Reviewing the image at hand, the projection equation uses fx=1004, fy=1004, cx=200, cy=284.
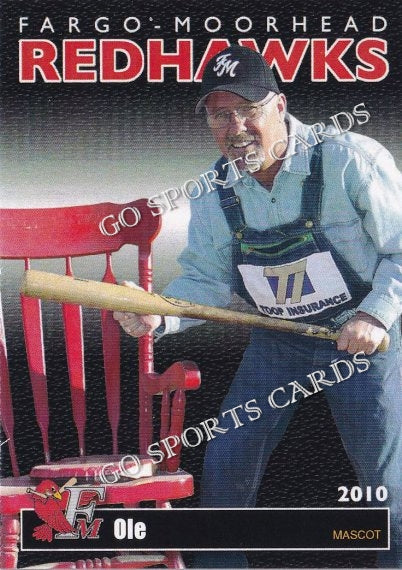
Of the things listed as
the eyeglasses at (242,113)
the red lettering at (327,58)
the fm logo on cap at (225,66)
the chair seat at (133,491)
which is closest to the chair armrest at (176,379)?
the chair seat at (133,491)

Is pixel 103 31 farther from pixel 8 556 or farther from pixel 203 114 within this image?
pixel 8 556

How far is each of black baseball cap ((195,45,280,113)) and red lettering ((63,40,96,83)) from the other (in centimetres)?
37

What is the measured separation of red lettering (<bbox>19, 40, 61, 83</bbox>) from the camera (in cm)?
316

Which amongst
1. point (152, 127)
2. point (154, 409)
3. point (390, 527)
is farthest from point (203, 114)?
point (390, 527)

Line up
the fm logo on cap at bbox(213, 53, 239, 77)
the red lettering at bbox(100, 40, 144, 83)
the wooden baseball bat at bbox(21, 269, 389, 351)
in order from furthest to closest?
the red lettering at bbox(100, 40, 144, 83), the fm logo on cap at bbox(213, 53, 239, 77), the wooden baseball bat at bbox(21, 269, 389, 351)

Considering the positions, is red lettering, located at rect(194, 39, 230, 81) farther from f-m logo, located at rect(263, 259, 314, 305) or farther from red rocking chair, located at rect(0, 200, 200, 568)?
f-m logo, located at rect(263, 259, 314, 305)

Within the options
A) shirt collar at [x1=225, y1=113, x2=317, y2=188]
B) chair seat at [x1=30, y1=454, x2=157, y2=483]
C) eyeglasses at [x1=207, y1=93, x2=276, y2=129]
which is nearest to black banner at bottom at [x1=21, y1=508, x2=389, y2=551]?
chair seat at [x1=30, y1=454, x2=157, y2=483]

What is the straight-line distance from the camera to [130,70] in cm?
316

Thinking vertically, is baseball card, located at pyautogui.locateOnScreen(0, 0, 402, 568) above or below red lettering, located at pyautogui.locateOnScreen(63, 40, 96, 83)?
below

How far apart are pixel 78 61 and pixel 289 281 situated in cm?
96

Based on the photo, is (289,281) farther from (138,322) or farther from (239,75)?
(239,75)

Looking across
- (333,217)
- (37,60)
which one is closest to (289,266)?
(333,217)

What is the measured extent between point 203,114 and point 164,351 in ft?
2.48

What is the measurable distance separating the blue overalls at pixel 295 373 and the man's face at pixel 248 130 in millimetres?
68
